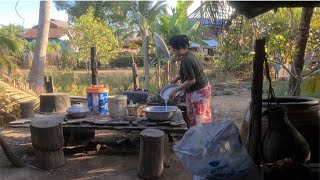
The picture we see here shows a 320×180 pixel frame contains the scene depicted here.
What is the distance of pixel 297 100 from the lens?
2568mm

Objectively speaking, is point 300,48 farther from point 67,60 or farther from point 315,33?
point 67,60

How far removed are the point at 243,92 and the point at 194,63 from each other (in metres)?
7.10

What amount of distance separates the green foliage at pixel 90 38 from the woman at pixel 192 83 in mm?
10714

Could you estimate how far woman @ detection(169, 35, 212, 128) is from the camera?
3768 mm

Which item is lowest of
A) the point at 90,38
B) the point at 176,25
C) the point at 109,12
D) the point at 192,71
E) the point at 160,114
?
the point at 160,114

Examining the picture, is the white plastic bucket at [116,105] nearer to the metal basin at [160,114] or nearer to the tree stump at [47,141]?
the metal basin at [160,114]

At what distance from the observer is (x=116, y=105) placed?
13.8 ft

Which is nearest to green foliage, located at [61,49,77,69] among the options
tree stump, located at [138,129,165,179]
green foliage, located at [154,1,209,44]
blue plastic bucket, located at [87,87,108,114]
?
green foliage, located at [154,1,209,44]

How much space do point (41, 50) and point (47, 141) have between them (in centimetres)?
555

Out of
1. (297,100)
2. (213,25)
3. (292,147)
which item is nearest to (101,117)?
(213,25)

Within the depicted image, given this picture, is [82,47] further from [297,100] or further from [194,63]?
[297,100]

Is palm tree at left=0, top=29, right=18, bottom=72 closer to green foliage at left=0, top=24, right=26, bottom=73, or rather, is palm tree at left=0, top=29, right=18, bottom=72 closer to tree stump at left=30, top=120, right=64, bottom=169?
green foliage at left=0, top=24, right=26, bottom=73

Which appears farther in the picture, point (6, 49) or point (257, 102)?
point (6, 49)

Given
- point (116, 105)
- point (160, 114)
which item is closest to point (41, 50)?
point (116, 105)
